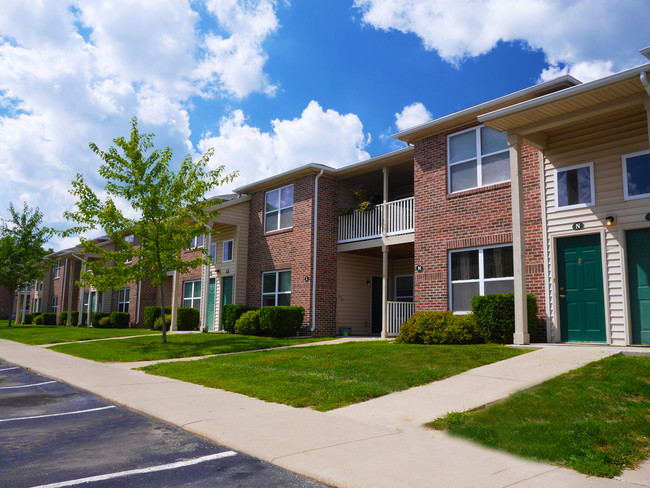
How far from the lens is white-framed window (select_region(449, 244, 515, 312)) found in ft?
42.3

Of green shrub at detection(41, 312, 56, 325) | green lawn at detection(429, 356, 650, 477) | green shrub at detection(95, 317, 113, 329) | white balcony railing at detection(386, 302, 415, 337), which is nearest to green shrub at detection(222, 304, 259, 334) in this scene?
white balcony railing at detection(386, 302, 415, 337)

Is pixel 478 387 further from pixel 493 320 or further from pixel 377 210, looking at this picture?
pixel 377 210

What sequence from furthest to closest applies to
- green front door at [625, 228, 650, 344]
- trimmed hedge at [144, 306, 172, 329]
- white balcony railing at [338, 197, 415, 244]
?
trimmed hedge at [144, 306, 172, 329], white balcony railing at [338, 197, 415, 244], green front door at [625, 228, 650, 344]

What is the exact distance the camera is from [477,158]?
45.1ft

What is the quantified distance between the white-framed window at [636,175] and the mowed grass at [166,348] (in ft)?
31.4

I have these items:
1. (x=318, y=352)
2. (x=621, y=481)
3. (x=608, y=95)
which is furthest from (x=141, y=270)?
(x=621, y=481)

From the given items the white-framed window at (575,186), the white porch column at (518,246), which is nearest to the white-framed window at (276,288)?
the white porch column at (518,246)

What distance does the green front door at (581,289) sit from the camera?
35.9 ft

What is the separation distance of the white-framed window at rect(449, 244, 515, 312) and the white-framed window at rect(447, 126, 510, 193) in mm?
1785

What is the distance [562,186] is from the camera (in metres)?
11.8

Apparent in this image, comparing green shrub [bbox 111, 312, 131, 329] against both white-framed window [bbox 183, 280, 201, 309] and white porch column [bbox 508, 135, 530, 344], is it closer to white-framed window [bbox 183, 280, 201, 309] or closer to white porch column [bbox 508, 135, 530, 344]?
white-framed window [bbox 183, 280, 201, 309]

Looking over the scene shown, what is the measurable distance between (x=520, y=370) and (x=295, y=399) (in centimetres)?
370

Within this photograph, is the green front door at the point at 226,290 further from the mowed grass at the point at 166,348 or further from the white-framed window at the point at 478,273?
the white-framed window at the point at 478,273

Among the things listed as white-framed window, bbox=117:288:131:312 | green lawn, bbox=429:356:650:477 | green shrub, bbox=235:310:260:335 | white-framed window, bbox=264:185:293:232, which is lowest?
green lawn, bbox=429:356:650:477
